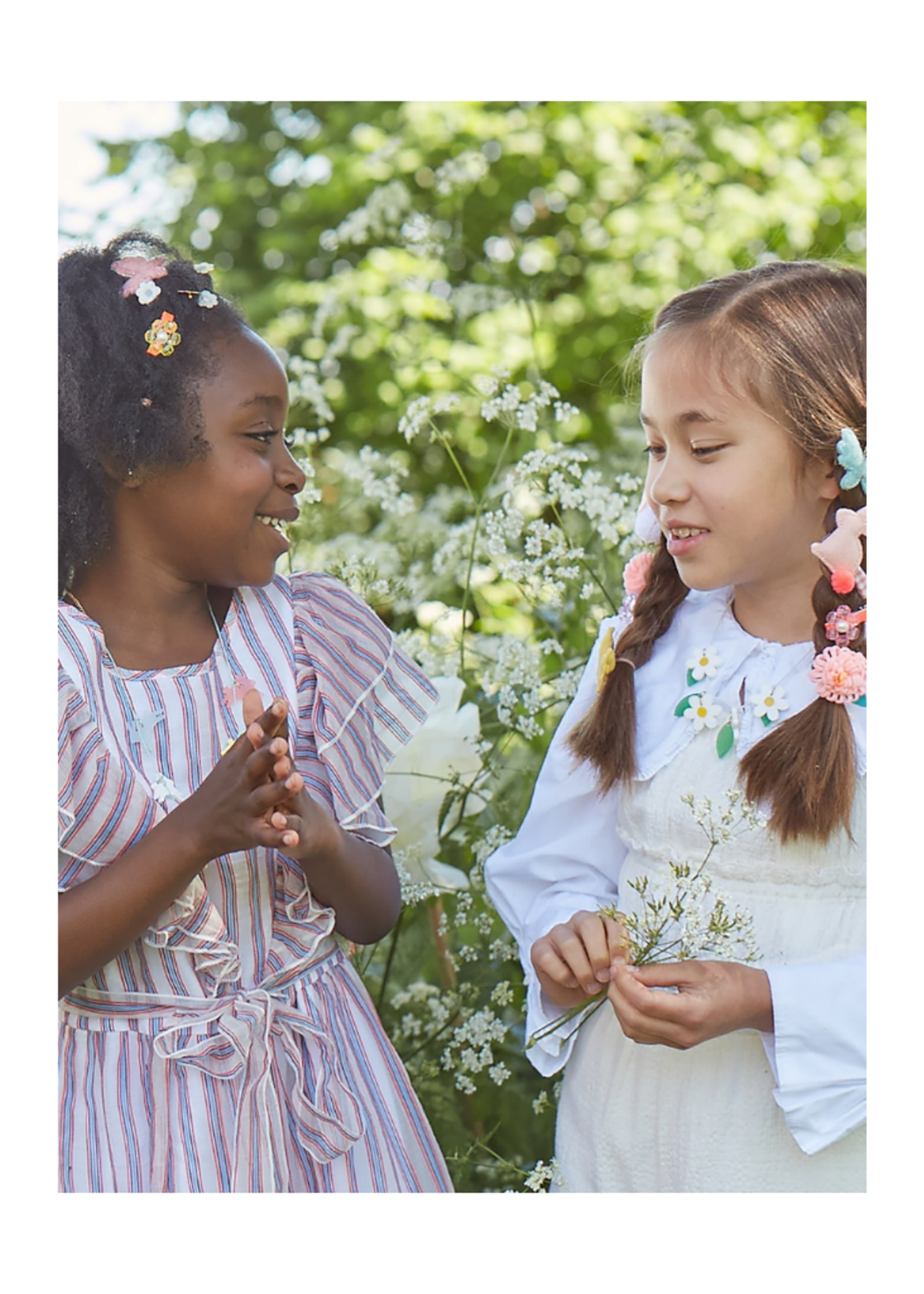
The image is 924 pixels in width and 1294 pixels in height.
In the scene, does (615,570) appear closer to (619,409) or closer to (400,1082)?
(400,1082)

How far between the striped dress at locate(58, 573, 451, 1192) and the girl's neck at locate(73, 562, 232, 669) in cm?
3

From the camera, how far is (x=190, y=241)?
13.0 ft

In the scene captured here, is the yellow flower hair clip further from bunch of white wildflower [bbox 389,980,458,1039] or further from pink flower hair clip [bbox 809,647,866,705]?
bunch of white wildflower [bbox 389,980,458,1039]

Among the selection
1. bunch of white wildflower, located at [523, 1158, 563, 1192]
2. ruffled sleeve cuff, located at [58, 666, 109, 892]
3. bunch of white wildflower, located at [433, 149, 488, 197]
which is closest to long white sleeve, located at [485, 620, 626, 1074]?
bunch of white wildflower, located at [523, 1158, 563, 1192]

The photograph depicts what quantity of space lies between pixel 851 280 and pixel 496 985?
3.92ft

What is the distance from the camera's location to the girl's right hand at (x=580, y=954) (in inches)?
62.5

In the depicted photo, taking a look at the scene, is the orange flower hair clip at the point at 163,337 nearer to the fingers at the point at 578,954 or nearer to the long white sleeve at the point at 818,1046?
the fingers at the point at 578,954

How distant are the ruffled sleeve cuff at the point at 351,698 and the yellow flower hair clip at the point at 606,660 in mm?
231

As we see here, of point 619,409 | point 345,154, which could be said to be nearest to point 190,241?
point 345,154

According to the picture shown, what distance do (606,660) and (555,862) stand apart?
29 centimetres

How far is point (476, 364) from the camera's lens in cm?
370

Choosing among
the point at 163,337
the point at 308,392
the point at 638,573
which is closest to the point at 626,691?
the point at 638,573

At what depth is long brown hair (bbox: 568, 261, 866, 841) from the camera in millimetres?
1533

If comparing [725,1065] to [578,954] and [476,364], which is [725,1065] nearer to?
[578,954]
